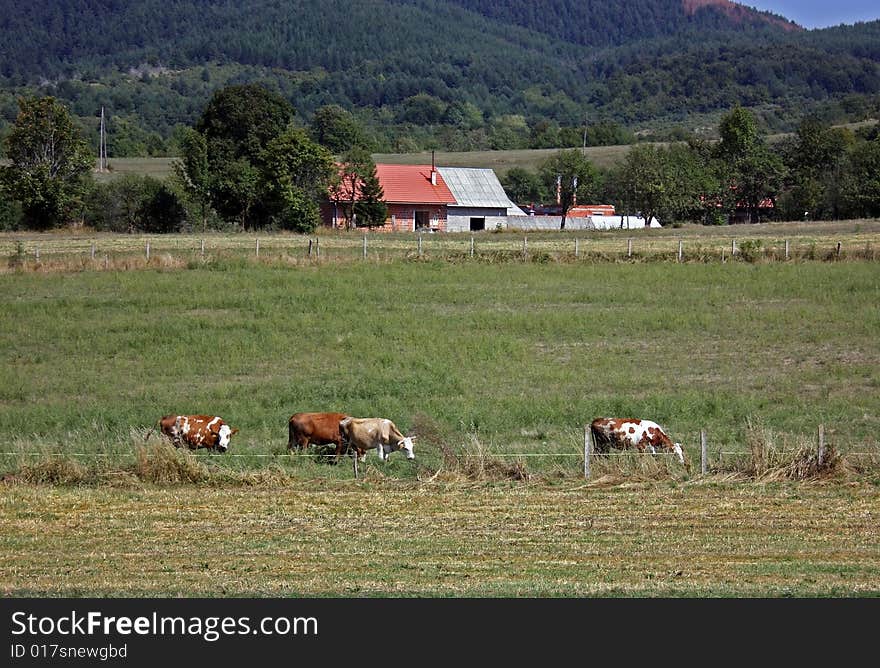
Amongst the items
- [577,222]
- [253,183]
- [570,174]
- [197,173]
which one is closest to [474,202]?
[577,222]

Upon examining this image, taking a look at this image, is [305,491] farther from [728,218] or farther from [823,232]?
[728,218]

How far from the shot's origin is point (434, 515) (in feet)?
53.8

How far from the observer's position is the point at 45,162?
75188mm

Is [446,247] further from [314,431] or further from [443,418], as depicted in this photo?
[314,431]

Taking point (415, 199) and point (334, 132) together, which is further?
point (334, 132)

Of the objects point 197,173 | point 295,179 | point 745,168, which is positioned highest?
point 745,168

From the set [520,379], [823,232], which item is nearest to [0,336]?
[520,379]

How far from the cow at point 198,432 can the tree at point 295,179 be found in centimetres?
5165

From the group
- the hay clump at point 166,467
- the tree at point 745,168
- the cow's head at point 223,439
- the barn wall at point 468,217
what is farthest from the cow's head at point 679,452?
the tree at point 745,168

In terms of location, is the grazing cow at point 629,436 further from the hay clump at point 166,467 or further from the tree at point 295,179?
the tree at point 295,179

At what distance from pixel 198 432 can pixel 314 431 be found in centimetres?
223

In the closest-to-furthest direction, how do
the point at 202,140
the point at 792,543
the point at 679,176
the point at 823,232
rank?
the point at 792,543, the point at 823,232, the point at 202,140, the point at 679,176

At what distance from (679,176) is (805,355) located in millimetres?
69567

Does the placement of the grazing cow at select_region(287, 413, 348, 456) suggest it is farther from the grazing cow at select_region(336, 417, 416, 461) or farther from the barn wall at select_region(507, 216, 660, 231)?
the barn wall at select_region(507, 216, 660, 231)
